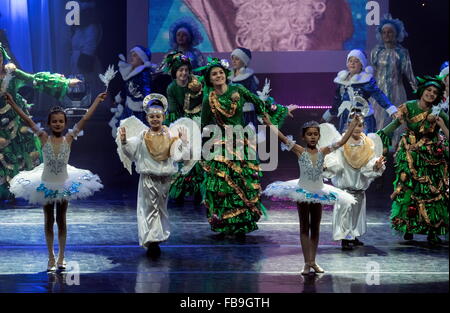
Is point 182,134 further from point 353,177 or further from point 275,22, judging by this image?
point 275,22

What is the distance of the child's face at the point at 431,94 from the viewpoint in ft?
25.4

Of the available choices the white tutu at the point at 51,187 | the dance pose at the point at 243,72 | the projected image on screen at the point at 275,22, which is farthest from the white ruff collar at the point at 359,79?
the white tutu at the point at 51,187

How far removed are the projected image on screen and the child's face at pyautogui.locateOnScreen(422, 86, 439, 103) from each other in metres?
5.03

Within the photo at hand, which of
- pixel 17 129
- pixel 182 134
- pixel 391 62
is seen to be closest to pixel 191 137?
pixel 182 134

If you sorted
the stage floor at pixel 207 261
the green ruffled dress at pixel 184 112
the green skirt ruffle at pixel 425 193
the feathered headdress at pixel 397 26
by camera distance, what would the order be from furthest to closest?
the feathered headdress at pixel 397 26, the green ruffled dress at pixel 184 112, the green skirt ruffle at pixel 425 193, the stage floor at pixel 207 261

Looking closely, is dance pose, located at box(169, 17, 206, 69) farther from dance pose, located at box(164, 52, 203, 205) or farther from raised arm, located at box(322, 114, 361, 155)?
raised arm, located at box(322, 114, 361, 155)

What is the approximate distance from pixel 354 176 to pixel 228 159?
109cm

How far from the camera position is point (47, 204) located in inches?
270

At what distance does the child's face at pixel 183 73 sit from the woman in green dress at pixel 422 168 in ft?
8.27

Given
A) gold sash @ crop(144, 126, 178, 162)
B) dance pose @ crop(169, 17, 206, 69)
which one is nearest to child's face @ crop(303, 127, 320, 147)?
gold sash @ crop(144, 126, 178, 162)

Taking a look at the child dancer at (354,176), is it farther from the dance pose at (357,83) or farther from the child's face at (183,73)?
the dance pose at (357,83)

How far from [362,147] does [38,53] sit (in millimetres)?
7193
